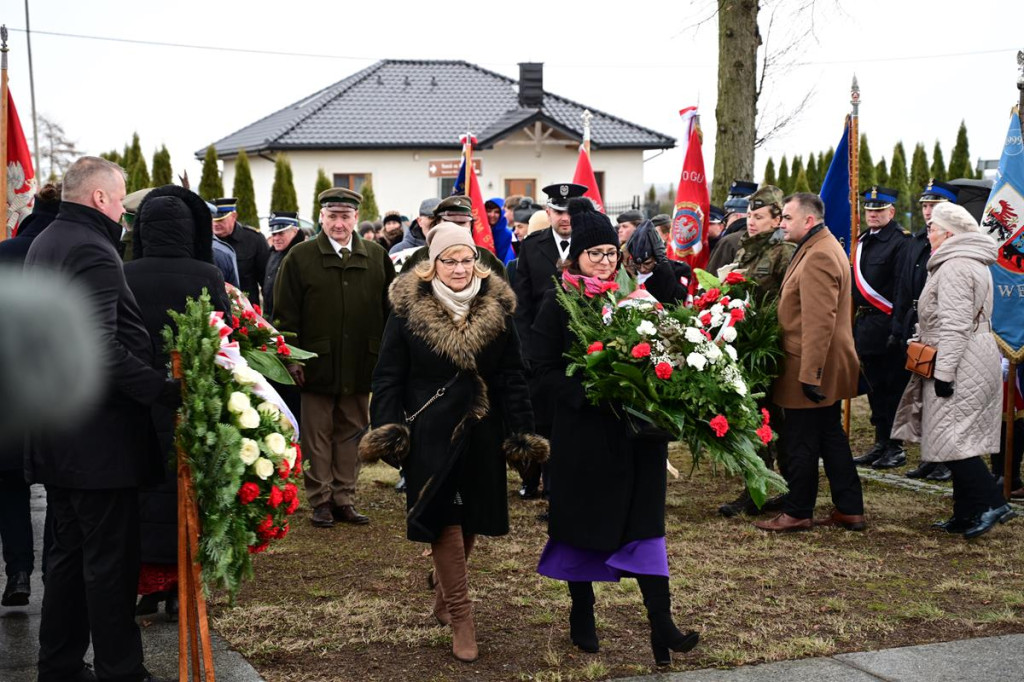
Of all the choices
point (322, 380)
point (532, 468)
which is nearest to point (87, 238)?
point (532, 468)

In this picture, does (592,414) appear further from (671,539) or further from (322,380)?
(322,380)

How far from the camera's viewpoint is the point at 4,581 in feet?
21.1

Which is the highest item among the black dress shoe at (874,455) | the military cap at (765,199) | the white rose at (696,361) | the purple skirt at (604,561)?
the military cap at (765,199)

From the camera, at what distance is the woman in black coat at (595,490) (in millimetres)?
5098

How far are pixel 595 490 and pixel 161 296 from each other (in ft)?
7.25

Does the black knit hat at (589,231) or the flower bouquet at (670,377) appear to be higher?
the black knit hat at (589,231)

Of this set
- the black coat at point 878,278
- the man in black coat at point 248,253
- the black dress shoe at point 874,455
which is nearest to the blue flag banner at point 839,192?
the black coat at point 878,278

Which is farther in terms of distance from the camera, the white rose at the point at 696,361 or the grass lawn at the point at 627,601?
the grass lawn at the point at 627,601

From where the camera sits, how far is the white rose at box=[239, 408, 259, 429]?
4254 millimetres

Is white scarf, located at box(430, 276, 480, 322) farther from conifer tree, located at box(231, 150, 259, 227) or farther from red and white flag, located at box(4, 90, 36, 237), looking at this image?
conifer tree, located at box(231, 150, 259, 227)

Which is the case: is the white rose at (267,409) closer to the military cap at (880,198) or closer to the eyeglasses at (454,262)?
the eyeglasses at (454,262)

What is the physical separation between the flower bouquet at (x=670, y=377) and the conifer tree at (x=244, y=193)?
100ft

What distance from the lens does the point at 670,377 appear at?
5094 millimetres

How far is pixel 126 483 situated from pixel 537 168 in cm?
3675
